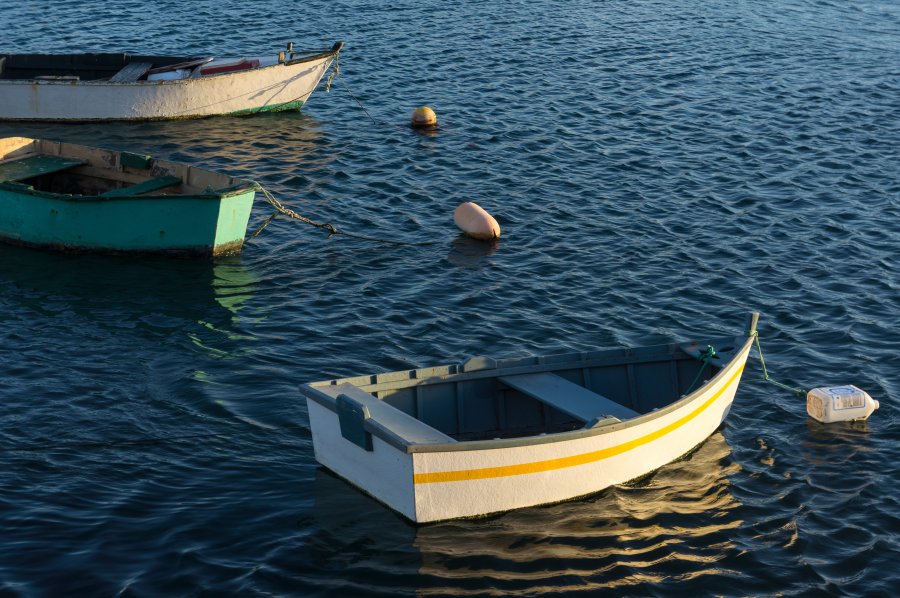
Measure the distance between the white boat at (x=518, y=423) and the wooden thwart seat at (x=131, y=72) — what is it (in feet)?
55.4

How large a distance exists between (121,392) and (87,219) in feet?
17.0

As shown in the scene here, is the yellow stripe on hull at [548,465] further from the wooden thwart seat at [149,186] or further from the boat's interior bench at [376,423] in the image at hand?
the wooden thwart seat at [149,186]

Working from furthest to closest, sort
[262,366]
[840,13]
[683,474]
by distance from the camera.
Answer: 1. [840,13]
2. [262,366]
3. [683,474]

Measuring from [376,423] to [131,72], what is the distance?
62.4ft

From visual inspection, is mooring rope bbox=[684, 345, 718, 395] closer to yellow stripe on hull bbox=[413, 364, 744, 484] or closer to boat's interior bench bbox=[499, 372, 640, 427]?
yellow stripe on hull bbox=[413, 364, 744, 484]

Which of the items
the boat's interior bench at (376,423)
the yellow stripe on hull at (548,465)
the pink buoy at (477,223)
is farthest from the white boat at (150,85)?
the yellow stripe on hull at (548,465)

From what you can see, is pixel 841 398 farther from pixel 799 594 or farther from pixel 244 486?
pixel 244 486

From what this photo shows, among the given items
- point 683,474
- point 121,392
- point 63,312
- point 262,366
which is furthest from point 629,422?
point 63,312

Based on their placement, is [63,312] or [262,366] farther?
[63,312]

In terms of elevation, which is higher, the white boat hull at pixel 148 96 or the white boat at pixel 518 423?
the white boat hull at pixel 148 96

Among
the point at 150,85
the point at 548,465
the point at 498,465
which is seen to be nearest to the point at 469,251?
the point at 548,465

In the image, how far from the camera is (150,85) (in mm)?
26641

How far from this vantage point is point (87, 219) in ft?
62.0

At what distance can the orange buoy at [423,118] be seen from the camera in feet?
87.9
